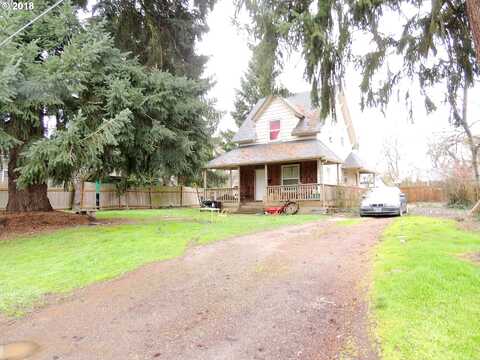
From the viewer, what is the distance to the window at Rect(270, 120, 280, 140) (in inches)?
892

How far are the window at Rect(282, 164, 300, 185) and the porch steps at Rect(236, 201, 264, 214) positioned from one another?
2254 millimetres

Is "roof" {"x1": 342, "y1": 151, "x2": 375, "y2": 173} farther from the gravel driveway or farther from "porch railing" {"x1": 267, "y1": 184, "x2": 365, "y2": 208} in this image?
the gravel driveway

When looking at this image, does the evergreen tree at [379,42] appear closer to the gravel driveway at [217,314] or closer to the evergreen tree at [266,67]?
the evergreen tree at [266,67]

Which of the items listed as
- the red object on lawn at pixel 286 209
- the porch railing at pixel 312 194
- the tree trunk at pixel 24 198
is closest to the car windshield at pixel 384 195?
the porch railing at pixel 312 194

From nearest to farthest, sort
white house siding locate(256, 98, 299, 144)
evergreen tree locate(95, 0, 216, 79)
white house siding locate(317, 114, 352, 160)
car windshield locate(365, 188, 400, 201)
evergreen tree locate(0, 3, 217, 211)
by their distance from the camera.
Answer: evergreen tree locate(0, 3, 217, 211) → evergreen tree locate(95, 0, 216, 79) → car windshield locate(365, 188, 400, 201) → white house siding locate(317, 114, 352, 160) → white house siding locate(256, 98, 299, 144)

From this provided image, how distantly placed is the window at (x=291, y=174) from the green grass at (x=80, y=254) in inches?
383

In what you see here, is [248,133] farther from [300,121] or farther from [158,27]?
[158,27]

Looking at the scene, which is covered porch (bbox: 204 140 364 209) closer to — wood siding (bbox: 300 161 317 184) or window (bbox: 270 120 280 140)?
wood siding (bbox: 300 161 317 184)

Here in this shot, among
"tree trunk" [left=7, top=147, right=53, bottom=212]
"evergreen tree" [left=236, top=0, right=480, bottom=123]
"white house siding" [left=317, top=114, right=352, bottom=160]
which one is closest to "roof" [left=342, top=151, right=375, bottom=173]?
"white house siding" [left=317, top=114, right=352, bottom=160]

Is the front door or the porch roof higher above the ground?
the porch roof

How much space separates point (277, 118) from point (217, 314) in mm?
19238

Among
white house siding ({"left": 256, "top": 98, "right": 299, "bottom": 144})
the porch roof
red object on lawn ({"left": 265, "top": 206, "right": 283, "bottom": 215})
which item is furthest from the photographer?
white house siding ({"left": 256, "top": 98, "right": 299, "bottom": 144})

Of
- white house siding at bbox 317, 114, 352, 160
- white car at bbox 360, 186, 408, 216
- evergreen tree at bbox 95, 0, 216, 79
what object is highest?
evergreen tree at bbox 95, 0, 216, 79

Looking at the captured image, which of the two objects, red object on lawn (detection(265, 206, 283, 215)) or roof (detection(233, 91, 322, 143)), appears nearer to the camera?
red object on lawn (detection(265, 206, 283, 215))
